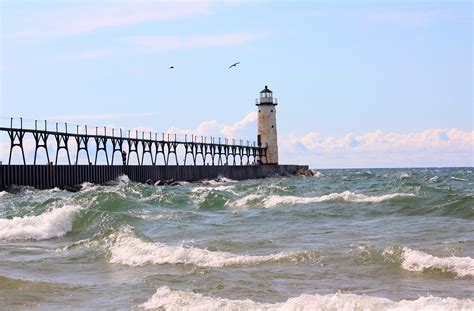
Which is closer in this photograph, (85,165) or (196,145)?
(85,165)

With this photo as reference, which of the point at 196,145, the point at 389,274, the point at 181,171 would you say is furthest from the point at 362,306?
the point at 196,145

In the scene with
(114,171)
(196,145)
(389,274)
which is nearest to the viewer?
(389,274)

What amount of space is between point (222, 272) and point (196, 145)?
55.0 metres

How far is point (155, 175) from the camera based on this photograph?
55906 millimetres

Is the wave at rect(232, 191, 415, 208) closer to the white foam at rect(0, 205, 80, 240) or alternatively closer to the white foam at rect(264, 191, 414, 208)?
the white foam at rect(264, 191, 414, 208)

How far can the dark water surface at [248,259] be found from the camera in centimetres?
1059

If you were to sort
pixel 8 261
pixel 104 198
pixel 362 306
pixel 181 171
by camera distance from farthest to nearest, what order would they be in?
pixel 181 171 → pixel 104 198 → pixel 8 261 → pixel 362 306

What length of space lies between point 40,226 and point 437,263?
11.2 metres

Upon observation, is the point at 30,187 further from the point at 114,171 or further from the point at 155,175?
the point at 155,175

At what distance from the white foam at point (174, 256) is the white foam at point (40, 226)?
4.67m

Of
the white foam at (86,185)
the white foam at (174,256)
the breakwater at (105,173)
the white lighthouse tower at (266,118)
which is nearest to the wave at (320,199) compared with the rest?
the white foam at (174,256)

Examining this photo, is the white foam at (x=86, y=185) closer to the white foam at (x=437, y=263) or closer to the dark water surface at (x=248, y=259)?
the dark water surface at (x=248, y=259)

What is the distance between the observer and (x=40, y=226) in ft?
67.4

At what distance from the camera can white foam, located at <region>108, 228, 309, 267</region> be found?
13.8 m
